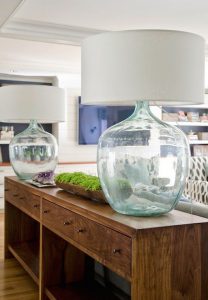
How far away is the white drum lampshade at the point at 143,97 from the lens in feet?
5.04

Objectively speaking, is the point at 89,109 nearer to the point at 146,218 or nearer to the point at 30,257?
the point at 30,257

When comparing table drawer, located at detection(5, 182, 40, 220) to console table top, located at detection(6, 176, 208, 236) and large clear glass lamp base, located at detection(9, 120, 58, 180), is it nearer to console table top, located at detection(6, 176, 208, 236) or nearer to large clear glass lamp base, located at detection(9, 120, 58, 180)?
large clear glass lamp base, located at detection(9, 120, 58, 180)

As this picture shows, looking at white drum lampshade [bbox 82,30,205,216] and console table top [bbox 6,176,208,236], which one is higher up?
white drum lampshade [bbox 82,30,205,216]

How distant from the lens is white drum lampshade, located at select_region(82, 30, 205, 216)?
1535 mm

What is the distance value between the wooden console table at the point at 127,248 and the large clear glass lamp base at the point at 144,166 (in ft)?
0.24

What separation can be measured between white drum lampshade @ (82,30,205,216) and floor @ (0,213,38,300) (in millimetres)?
1366

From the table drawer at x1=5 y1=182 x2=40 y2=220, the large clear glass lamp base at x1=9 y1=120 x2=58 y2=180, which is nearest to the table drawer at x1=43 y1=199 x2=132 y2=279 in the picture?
the table drawer at x1=5 y1=182 x2=40 y2=220

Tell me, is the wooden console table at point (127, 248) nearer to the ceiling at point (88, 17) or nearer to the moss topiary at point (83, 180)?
the moss topiary at point (83, 180)

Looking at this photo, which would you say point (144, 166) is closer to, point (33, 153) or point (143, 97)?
point (143, 97)

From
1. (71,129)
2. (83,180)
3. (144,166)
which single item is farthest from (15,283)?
(71,129)

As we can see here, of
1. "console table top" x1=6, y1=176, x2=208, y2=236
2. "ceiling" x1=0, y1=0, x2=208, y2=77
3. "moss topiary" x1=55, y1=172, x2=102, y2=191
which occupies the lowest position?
"console table top" x1=6, y1=176, x2=208, y2=236

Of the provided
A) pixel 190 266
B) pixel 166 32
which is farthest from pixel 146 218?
pixel 166 32

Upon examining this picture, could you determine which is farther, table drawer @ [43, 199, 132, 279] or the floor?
the floor

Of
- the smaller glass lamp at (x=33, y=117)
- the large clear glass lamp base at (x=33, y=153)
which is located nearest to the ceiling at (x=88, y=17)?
the smaller glass lamp at (x=33, y=117)
